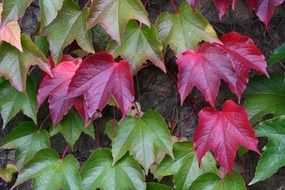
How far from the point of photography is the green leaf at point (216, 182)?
1276 mm

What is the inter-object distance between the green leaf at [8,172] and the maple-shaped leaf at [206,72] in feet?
2.29

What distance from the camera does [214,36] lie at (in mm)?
1234

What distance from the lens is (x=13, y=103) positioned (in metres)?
1.34

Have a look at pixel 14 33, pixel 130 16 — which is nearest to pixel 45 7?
pixel 14 33

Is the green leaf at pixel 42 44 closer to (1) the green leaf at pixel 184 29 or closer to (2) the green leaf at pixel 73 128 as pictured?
(2) the green leaf at pixel 73 128

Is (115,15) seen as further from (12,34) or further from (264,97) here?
(264,97)

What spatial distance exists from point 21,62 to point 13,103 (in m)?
0.16

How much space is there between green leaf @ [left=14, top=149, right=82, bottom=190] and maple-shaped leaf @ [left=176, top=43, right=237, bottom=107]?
0.41 meters

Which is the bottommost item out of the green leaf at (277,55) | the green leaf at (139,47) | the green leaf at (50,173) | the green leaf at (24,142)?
the green leaf at (50,173)

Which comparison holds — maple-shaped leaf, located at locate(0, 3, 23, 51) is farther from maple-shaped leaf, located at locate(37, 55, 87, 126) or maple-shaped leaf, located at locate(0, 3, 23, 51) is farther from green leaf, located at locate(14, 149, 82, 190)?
green leaf, located at locate(14, 149, 82, 190)

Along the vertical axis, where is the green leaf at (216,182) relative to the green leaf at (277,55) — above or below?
below

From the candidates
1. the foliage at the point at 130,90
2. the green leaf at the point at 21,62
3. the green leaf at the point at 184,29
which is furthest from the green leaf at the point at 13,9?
the green leaf at the point at 184,29

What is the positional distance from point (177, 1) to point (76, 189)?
635 mm

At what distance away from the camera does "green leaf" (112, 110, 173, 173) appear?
1262 millimetres
